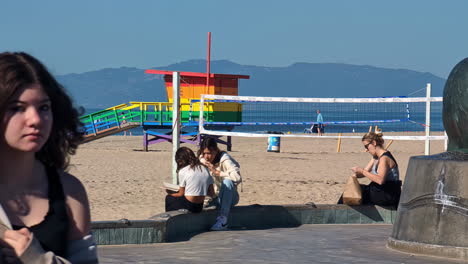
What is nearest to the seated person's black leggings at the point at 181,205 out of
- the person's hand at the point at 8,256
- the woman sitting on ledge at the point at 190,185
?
the woman sitting on ledge at the point at 190,185

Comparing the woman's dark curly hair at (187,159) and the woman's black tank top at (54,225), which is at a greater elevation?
the woman's black tank top at (54,225)

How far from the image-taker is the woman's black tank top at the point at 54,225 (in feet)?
7.54

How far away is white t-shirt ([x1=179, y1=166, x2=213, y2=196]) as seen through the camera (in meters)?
9.23

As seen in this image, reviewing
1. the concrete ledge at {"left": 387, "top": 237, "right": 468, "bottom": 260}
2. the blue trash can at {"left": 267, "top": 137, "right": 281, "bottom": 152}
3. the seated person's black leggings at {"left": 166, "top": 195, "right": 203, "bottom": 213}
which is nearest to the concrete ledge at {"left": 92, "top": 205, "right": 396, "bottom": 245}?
the seated person's black leggings at {"left": 166, "top": 195, "right": 203, "bottom": 213}

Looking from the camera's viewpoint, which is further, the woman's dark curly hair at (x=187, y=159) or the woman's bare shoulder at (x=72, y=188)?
the woman's dark curly hair at (x=187, y=159)

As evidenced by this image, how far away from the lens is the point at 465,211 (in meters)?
7.33

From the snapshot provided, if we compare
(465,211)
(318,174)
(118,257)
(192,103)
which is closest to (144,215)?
(118,257)

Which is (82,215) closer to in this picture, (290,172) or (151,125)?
(290,172)

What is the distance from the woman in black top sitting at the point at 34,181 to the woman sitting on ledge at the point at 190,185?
268 inches

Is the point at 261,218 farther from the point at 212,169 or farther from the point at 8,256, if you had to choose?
the point at 8,256

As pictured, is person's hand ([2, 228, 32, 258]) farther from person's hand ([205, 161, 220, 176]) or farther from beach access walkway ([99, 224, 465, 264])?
person's hand ([205, 161, 220, 176])

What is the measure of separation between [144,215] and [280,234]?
3.24 meters

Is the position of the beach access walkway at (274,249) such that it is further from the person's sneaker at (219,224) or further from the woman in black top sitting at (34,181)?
the woman in black top sitting at (34,181)

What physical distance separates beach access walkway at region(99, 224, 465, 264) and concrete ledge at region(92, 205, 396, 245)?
0.55ft
